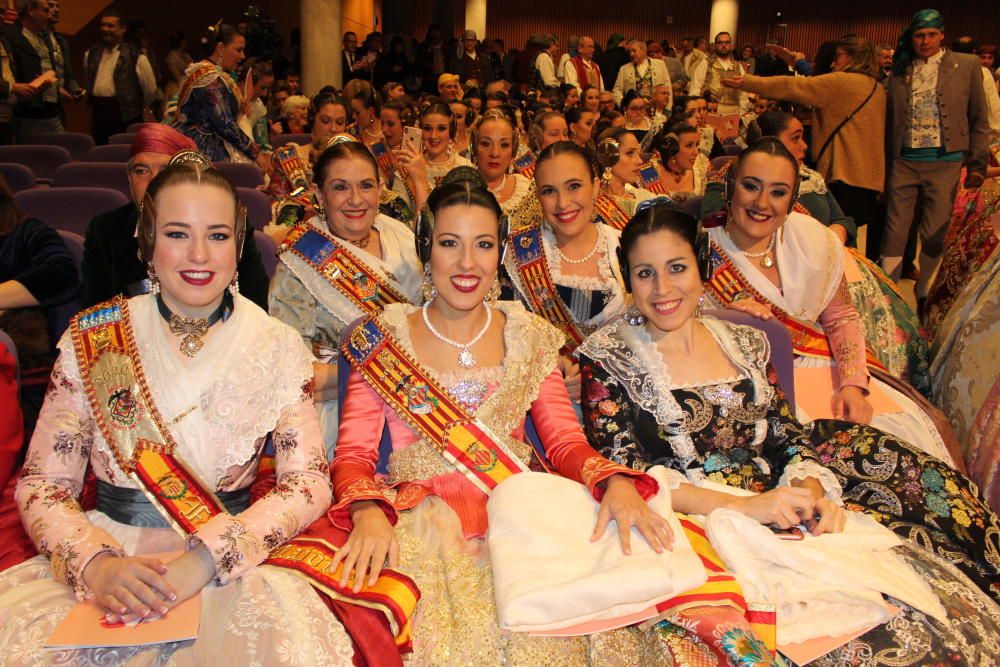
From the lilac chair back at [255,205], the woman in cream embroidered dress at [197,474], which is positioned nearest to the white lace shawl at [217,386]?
the woman in cream embroidered dress at [197,474]

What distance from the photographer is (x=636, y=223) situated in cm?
221

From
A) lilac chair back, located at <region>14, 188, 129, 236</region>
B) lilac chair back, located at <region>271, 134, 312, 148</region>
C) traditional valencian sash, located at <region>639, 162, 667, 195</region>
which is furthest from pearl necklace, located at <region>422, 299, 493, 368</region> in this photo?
lilac chair back, located at <region>271, 134, 312, 148</region>

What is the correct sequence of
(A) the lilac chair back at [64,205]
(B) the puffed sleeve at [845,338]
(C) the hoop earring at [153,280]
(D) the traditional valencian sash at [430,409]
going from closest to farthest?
(C) the hoop earring at [153,280]
(D) the traditional valencian sash at [430,409]
(B) the puffed sleeve at [845,338]
(A) the lilac chair back at [64,205]

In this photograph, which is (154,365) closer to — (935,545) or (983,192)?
(935,545)

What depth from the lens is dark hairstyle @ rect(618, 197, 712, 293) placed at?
2.18m

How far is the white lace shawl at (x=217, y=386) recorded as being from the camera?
6.04 ft

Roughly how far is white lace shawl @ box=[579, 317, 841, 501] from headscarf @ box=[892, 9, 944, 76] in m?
3.81

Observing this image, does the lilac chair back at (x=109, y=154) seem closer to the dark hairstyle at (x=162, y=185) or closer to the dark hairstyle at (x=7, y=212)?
the dark hairstyle at (x=7, y=212)

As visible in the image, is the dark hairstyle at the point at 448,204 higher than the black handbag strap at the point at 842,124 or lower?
lower

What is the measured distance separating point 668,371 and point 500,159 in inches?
103

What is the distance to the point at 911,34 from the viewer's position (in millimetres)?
5219

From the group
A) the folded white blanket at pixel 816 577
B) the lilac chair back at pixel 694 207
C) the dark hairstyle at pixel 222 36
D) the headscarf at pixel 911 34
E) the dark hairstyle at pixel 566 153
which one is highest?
the headscarf at pixel 911 34

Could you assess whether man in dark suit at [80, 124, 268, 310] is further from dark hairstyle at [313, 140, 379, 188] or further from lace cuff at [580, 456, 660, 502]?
lace cuff at [580, 456, 660, 502]

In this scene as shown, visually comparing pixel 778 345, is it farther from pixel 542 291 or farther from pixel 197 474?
pixel 197 474
